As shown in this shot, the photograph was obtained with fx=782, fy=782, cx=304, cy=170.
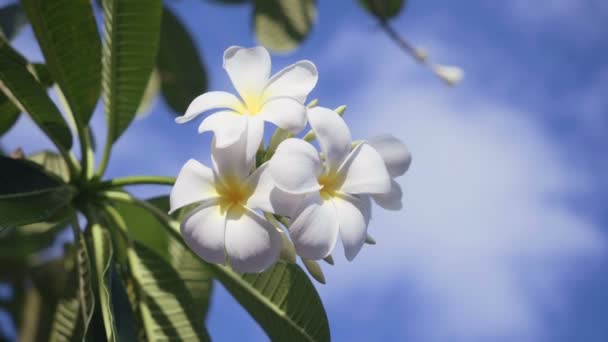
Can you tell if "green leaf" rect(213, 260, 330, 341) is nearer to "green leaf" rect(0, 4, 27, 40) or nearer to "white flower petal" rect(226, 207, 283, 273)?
"white flower petal" rect(226, 207, 283, 273)

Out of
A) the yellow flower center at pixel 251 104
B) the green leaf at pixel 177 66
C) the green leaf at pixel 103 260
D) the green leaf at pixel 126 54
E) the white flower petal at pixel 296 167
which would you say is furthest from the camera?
the green leaf at pixel 177 66

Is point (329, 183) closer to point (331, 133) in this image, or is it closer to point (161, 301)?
point (331, 133)

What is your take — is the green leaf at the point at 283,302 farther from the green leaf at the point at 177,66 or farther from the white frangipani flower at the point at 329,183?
the green leaf at the point at 177,66

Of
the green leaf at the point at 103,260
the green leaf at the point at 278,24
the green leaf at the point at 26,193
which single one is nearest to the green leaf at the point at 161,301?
the green leaf at the point at 103,260

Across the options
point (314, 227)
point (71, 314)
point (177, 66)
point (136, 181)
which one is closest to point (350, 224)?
point (314, 227)

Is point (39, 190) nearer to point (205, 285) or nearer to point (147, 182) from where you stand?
point (147, 182)

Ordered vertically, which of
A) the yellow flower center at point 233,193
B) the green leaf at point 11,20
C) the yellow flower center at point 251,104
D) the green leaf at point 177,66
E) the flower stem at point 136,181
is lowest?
the green leaf at point 177,66
